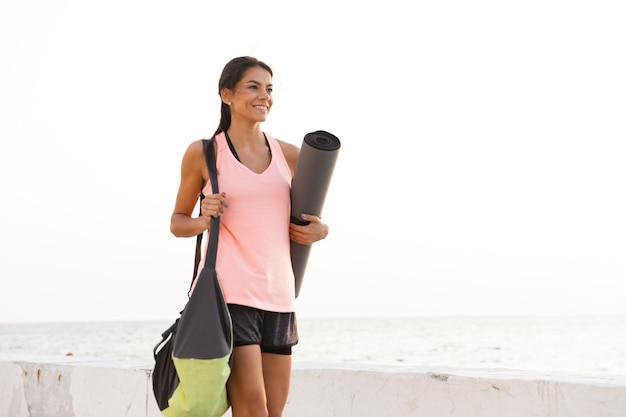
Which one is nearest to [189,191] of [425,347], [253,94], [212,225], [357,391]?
[212,225]

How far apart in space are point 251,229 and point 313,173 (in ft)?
1.02

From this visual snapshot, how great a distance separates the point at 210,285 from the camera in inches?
116

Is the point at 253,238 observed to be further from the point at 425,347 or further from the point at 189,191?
the point at 425,347

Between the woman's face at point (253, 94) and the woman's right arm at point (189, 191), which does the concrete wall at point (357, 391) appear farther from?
the woman's face at point (253, 94)

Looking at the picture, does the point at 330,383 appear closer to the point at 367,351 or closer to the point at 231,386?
the point at 231,386

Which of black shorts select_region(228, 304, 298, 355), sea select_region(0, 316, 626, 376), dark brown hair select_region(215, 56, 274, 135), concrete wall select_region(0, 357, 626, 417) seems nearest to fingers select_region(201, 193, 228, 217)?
black shorts select_region(228, 304, 298, 355)

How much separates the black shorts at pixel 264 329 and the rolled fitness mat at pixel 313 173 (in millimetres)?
389

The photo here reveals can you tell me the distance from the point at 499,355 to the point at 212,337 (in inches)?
1290

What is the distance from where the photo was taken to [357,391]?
446 centimetres

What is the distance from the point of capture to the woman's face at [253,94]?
10.5ft

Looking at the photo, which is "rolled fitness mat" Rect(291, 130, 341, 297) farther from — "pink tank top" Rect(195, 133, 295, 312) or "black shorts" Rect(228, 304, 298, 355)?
"black shorts" Rect(228, 304, 298, 355)

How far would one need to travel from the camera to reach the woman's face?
3201 mm

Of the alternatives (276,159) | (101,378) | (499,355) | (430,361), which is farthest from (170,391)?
(499,355)

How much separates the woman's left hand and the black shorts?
0.28 m
